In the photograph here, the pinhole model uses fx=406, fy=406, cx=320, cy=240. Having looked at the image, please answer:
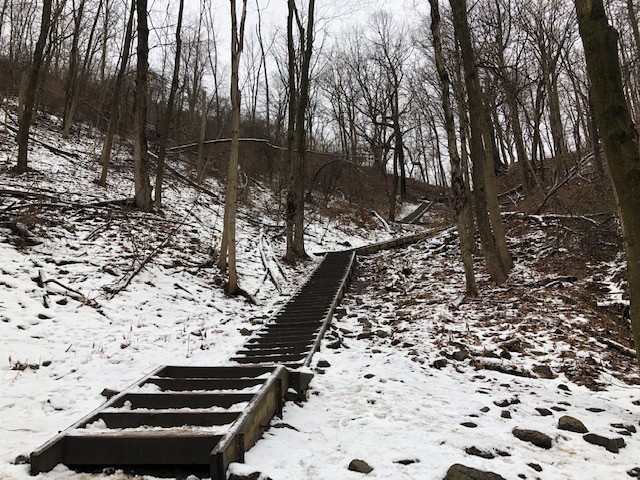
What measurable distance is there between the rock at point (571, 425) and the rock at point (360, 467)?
2.12 metres

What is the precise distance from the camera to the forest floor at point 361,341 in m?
3.62

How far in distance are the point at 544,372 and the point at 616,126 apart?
339 cm

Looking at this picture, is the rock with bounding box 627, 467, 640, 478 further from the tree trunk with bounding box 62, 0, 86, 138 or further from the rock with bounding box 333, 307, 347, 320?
the tree trunk with bounding box 62, 0, 86, 138

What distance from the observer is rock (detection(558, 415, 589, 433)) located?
391 centimetres

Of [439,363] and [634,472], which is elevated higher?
[439,363]

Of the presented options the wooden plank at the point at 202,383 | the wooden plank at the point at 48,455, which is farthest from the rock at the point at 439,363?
the wooden plank at the point at 48,455

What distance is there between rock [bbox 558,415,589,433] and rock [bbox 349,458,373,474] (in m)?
2.12

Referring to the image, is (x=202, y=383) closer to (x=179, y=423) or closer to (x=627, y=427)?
(x=179, y=423)

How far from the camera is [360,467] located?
3273mm

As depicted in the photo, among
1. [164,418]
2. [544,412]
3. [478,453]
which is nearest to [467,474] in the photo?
[478,453]

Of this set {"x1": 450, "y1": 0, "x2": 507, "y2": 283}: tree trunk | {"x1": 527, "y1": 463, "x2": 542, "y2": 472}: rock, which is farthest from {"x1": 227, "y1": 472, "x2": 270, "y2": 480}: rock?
{"x1": 450, "y1": 0, "x2": 507, "y2": 283}: tree trunk

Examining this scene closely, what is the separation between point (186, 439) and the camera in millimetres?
3182

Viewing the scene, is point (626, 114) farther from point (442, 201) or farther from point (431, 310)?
point (442, 201)

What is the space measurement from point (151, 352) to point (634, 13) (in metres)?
24.1
